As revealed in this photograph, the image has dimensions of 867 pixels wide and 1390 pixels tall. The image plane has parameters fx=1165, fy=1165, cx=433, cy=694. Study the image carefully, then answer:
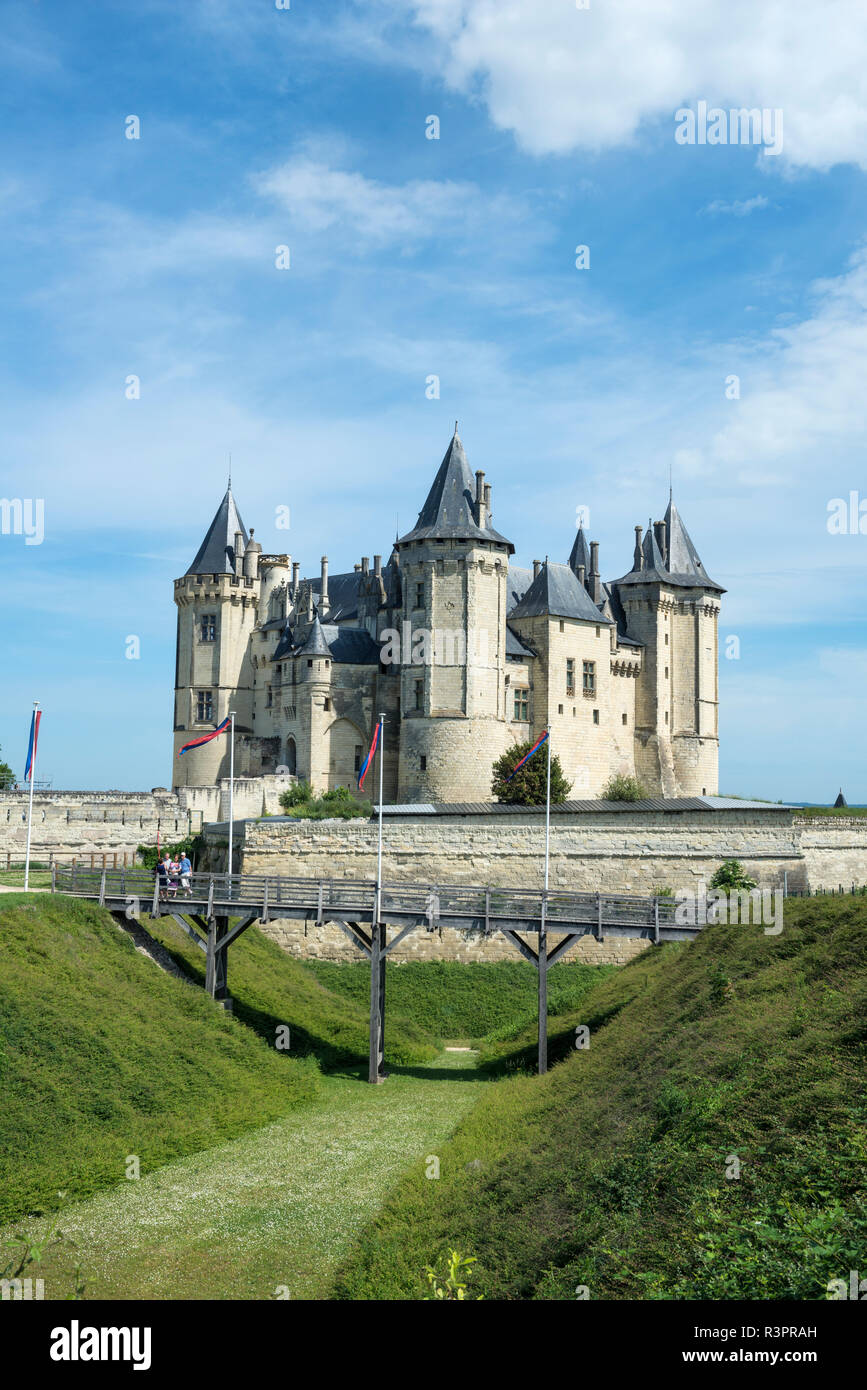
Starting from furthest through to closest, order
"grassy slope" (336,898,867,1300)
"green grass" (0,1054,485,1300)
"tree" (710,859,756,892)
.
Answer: "tree" (710,859,756,892), "green grass" (0,1054,485,1300), "grassy slope" (336,898,867,1300)

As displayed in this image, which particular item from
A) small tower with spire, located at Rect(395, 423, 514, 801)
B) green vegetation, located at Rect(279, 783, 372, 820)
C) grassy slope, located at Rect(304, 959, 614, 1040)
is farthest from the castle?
grassy slope, located at Rect(304, 959, 614, 1040)

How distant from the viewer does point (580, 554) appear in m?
62.2

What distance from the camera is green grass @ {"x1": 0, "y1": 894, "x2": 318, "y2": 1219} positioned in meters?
16.6

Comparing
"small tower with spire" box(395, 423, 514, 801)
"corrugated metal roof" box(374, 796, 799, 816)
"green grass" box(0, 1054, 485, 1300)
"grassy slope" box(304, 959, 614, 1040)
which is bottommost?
"green grass" box(0, 1054, 485, 1300)

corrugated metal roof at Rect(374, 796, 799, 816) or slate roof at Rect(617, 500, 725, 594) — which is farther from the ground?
slate roof at Rect(617, 500, 725, 594)

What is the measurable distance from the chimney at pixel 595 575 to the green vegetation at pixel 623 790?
31.4 feet

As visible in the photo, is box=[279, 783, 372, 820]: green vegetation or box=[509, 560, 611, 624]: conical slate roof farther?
box=[509, 560, 611, 624]: conical slate roof

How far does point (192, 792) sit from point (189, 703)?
1103cm

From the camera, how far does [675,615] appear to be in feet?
205

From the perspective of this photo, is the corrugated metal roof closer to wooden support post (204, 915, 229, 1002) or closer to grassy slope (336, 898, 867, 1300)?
wooden support post (204, 915, 229, 1002)

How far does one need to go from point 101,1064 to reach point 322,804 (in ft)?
89.0
